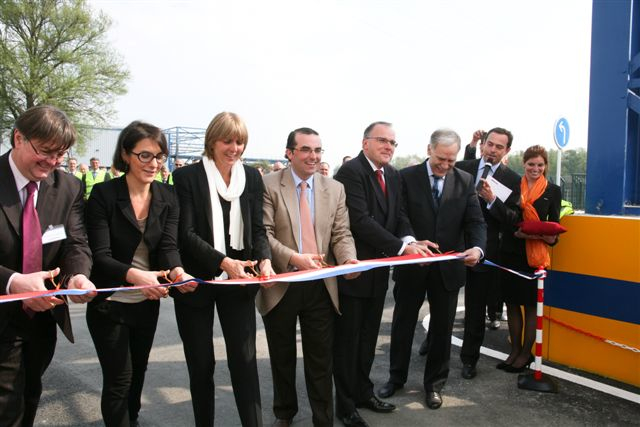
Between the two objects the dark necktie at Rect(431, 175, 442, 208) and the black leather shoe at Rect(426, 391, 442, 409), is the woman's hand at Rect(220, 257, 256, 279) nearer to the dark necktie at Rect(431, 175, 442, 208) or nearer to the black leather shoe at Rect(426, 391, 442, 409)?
the dark necktie at Rect(431, 175, 442, 208)

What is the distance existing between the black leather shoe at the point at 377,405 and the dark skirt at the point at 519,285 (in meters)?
Result: 1.78

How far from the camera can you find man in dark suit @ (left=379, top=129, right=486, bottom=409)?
4.26m

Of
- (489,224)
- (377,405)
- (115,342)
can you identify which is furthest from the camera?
(489,224)

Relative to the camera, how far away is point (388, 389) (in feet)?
14.5

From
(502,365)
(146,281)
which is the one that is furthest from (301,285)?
(502,365)

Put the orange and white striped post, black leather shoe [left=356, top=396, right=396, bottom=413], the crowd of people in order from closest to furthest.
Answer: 1. the crowd of people
2. black leather shoe [left=356, top=396, right=396, bottom=413]
3. the orange and white striped post

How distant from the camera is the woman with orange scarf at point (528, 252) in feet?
16.0

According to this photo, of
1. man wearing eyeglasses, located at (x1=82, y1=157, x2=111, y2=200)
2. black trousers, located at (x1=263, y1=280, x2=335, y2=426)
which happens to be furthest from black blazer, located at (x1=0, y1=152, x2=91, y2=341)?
man wearing eyeglasses, located at (x1=82, y1=157, x2=111, y2=200)

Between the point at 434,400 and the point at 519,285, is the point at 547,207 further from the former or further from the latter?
the point at 434,400

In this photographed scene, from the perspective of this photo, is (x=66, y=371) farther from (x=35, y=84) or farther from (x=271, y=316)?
(x=35, y=84)

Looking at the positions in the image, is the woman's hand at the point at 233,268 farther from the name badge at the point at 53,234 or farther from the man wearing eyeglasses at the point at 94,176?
the man wearing eyeglasses at the point at 94,176

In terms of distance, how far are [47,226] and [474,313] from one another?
389 centimetres

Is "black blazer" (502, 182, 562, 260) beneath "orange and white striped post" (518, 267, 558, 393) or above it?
above

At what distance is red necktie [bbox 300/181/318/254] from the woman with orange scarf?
90.6 inches
